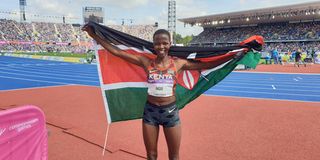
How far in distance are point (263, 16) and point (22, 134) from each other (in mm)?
52331

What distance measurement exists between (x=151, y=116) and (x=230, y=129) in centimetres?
364

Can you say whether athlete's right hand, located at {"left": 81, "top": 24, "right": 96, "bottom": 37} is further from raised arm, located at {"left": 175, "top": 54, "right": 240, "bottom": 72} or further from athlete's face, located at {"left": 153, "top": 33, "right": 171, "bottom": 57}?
raised arm, located at {"left": 175, "top": 54, "right": 240, "bottom": 72}

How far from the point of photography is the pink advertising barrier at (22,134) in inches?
111

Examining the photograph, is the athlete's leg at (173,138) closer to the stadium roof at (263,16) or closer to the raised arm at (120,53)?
the raised arm at (120,53)

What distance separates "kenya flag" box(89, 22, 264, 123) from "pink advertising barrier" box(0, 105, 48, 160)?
1.07 metres

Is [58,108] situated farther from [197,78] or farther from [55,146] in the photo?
[197,78]

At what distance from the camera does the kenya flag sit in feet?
13.2

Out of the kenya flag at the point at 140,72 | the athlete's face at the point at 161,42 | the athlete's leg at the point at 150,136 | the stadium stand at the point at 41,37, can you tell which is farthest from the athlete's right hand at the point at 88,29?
the stadium stand at the point at 41,37

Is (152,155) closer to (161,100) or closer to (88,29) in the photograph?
(161,100)

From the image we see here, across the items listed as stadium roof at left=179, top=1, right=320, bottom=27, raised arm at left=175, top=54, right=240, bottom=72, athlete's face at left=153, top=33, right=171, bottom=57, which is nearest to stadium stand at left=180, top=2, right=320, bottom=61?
stadium roof at left=179, top=1, right=320, bottom=27

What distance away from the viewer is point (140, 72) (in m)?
4.16

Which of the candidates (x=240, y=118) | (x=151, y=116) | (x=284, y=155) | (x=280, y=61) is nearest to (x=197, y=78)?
(x=151, y=116)

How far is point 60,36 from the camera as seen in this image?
72000mm

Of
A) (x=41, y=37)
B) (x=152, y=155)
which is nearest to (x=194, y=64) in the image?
(x=152, y=155)
